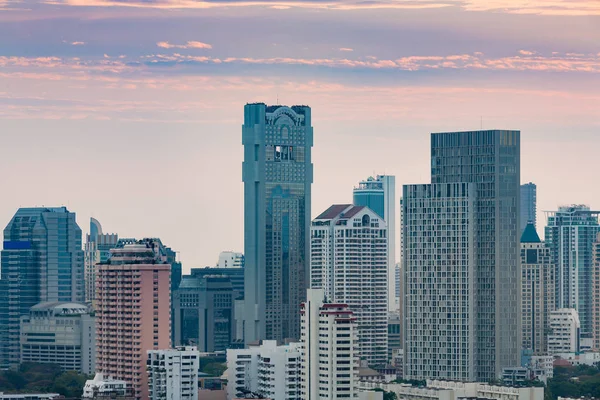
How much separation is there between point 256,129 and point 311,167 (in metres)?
3.59

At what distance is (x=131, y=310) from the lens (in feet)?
228

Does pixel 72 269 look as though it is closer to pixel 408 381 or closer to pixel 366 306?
pixel 366 306

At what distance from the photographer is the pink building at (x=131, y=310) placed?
68.2 meters

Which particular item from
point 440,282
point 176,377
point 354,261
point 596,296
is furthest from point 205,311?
point 176,377

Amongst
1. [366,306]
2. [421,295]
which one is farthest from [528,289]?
[421,295]

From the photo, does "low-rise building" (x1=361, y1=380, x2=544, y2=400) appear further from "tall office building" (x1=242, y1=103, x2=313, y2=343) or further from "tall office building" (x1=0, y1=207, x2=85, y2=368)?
"tall office building" (x1=0, y1=207, x2=85, y2=368)

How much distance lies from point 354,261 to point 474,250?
14.8m

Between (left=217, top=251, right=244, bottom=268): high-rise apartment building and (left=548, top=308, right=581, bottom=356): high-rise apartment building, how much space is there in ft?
63.2

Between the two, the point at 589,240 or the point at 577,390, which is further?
the point at 589,240

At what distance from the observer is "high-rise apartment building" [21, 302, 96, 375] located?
8481 centimetres

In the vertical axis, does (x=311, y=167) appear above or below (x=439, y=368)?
above

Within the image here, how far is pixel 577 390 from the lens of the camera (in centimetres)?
7338

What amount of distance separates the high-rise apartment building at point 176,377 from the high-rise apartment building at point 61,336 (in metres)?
16.9

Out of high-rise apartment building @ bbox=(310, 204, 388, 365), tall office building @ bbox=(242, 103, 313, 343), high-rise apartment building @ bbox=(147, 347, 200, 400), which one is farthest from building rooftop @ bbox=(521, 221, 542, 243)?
high-rise apartment building @ bbox=(147, 347, 200, 400)
